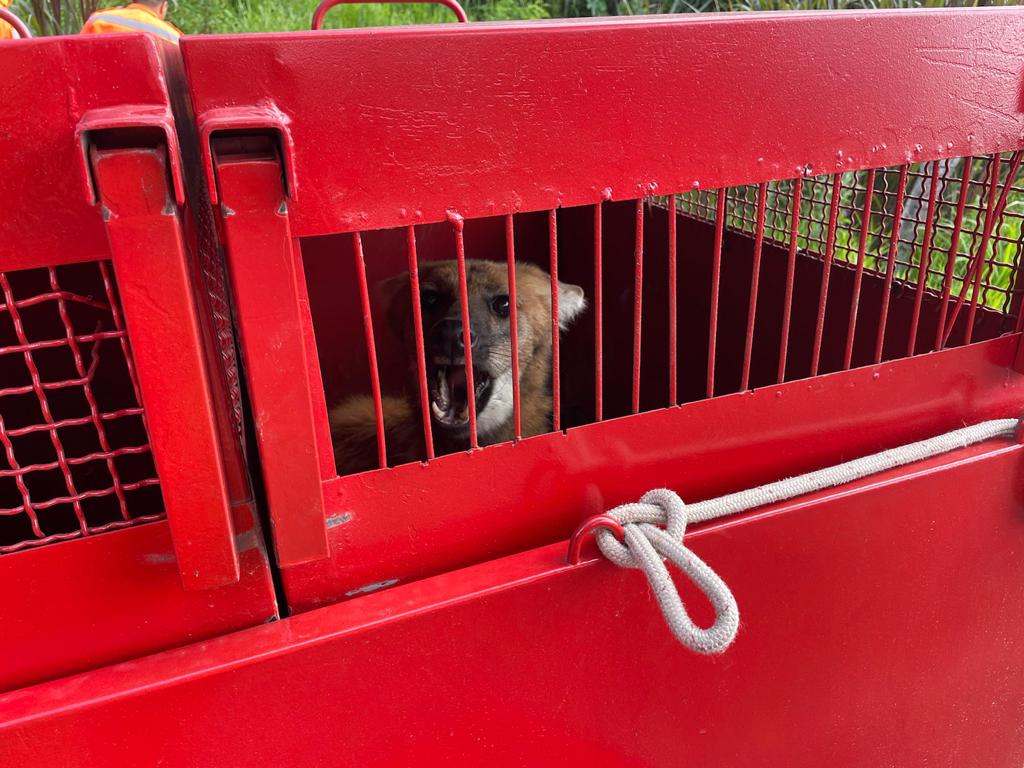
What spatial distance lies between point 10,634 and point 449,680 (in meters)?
0.60

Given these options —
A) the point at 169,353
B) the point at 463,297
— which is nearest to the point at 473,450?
the point at 463,297

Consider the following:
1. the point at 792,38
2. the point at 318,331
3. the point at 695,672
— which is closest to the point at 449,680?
the point at 695,672

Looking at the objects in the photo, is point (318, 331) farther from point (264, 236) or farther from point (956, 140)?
point (956, 140)

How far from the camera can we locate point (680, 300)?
2.42m

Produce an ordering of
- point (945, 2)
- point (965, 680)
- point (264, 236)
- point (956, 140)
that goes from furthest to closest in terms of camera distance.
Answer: point (945, 2), point (965, 680), point (956, 140), point (264, 236)

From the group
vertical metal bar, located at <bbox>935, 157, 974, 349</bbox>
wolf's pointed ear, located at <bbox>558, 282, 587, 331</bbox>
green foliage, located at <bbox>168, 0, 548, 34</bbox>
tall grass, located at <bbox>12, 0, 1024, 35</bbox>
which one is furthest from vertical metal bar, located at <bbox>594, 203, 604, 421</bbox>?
green foliage, located at <bbox>168, 0, 548, 34</bbox>

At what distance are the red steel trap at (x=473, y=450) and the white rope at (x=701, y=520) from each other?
0.04 feet

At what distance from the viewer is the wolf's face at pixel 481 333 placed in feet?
6.33

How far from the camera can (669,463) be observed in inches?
49.5

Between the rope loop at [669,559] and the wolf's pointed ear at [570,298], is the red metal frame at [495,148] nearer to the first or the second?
the rope loop at [669,559]

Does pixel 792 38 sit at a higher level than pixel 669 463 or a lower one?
higher

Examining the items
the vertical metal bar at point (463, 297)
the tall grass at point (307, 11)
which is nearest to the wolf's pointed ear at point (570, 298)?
the vertical metal bar at point (463, 297)

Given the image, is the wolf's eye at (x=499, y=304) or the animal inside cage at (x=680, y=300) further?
the wolf's eye at (x=499, y=304)

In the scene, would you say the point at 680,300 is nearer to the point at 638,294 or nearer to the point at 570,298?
the point at 570,298
